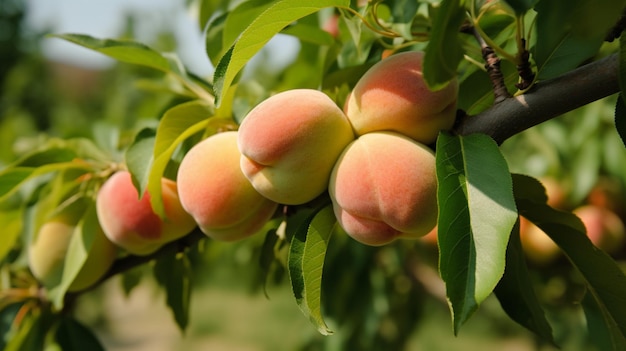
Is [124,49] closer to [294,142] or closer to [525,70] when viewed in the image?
[294,142]

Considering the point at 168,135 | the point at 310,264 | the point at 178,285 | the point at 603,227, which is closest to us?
the point at 310,264

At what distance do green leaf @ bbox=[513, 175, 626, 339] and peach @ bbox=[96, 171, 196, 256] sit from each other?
37 cm

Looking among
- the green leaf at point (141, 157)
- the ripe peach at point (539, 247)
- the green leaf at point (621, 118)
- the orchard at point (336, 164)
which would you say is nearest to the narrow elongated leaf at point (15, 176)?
the orchard at point (336, 164)

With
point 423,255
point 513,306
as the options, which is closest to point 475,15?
point 513,306

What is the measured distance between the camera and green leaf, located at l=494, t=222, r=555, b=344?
604mm

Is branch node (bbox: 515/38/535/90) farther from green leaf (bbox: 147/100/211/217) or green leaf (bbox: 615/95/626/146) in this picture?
green leaf (bbox: 147/100/211/217)

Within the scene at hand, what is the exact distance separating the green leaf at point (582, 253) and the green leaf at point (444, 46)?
18 cm

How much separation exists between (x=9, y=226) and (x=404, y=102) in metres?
0.66

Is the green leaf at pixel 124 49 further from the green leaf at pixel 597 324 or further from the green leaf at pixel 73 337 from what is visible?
the green leaf at pixel 597 324

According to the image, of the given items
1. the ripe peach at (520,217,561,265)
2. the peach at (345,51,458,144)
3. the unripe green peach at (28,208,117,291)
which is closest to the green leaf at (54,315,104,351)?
the unripe green peach at (28,208,117,291)

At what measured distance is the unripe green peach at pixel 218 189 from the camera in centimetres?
59

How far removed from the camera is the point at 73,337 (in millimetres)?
870

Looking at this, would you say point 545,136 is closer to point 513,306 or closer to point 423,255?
point 423,255

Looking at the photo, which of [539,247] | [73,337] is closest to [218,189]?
[73,337]
